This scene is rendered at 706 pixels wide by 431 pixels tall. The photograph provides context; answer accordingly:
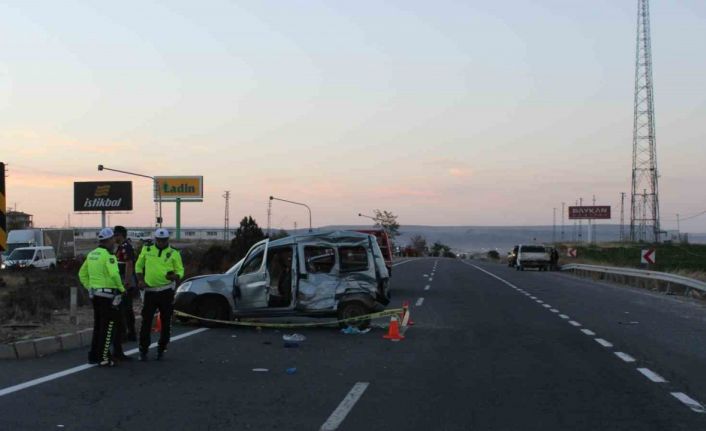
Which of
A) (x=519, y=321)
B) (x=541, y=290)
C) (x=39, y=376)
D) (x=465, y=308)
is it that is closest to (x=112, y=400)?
(x=39, y=376)

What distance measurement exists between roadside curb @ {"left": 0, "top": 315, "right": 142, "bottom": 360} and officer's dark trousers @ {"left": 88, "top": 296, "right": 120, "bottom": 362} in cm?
146

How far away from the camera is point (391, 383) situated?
29.9 ft

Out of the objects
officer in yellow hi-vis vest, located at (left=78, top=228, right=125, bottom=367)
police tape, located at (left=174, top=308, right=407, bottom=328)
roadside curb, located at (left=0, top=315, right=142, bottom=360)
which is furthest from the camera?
police tape, located at (left=174, top=308, right=407, bottom=328)

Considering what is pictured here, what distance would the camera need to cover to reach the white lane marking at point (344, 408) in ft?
22.9

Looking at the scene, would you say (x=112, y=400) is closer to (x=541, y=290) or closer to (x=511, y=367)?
(x=511, y=367)

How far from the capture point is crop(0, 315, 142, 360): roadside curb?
11.0 metres

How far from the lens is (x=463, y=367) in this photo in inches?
406

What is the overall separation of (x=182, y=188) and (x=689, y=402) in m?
86.9

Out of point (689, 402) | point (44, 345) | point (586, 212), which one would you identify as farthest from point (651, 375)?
point (586, 212)

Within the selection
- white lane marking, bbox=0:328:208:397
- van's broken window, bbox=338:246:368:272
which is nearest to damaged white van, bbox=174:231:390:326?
van's broken window, bbox=338:246:368:272

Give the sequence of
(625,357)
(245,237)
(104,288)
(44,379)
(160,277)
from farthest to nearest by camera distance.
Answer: (245,237) < (625,357) < (160,277) < (104,288) < (44,379)

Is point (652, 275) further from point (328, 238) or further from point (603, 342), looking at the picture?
point (328, 238)

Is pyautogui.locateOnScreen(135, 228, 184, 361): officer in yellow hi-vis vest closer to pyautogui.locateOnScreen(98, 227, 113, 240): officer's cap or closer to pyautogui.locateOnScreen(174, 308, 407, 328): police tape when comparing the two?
pyautogui.locateOnScreen(98, 227, 113, 240): officer's cap

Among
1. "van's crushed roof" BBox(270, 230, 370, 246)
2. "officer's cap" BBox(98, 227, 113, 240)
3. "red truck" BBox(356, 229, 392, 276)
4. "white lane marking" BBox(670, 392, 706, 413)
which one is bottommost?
"white lane marking" BBox(670, 392, 706, 413)
